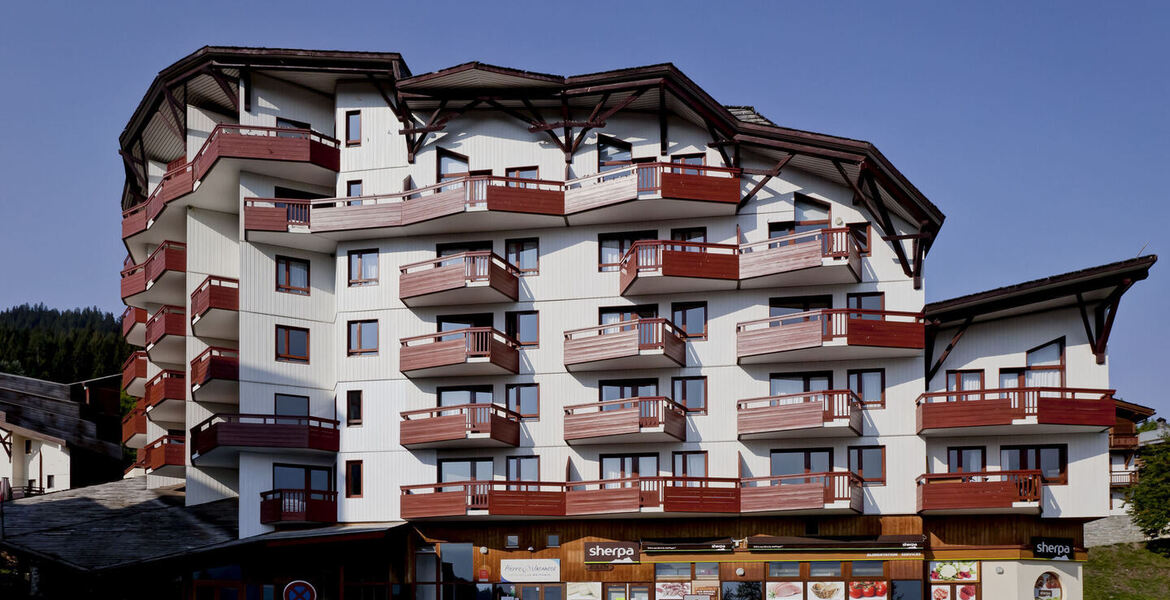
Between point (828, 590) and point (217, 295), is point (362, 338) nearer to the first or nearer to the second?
point (217, 295)

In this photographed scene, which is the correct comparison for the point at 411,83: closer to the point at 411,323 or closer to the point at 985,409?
the point at 411,323

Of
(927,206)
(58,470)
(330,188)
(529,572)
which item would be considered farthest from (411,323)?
(58,470)

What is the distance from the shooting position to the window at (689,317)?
45.7 m

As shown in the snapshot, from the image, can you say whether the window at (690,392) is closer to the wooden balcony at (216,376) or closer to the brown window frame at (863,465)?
the brown window frame at (863,465)

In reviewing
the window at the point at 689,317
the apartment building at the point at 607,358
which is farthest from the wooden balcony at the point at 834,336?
the window at the point at 689,317

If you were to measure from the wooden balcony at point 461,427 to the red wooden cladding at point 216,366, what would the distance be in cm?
712

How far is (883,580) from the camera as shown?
42.3m

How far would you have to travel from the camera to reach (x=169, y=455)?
165 feet

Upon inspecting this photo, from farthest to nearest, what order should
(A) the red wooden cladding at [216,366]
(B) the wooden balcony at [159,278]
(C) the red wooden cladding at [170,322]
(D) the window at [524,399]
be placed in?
(C) the red wooden cladding at [170,322], (B) the wooden balcony at [159,278], (A) the red wooden cladding at [216,366], (D) the window at [524,399]

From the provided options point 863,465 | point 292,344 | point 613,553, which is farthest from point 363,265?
point 863,465

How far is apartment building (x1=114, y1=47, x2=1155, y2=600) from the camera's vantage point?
140 ft

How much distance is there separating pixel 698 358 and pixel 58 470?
4066 centimetres

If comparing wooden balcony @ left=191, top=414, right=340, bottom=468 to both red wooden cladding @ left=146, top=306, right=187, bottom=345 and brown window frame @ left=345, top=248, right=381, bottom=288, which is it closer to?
brown window frame @ left=345, top=248, right=381, bottom=288

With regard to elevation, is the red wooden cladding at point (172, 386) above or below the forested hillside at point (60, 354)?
below
